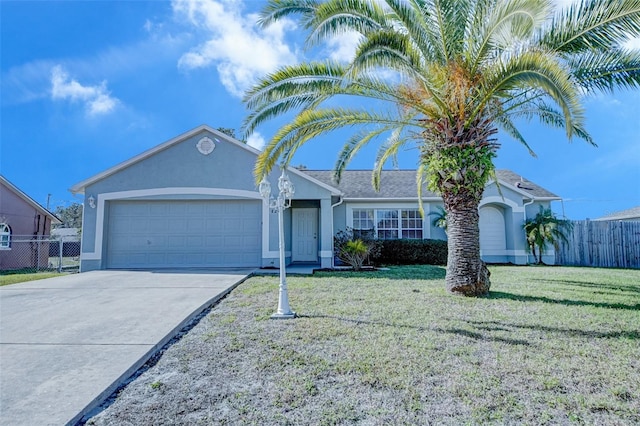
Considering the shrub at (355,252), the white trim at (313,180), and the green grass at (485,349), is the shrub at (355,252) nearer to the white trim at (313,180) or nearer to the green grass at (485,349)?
the white trim at (313,180)

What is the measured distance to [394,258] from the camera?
15609 mm

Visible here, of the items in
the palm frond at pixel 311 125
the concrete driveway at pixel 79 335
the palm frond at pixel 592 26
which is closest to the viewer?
the concrete driveway at pixel 79 335

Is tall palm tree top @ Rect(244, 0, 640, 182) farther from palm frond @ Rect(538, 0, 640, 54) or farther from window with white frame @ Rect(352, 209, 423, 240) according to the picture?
window with white frame @ Rect(352, 209, 423, 240)

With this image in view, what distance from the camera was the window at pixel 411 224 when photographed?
16500 mm

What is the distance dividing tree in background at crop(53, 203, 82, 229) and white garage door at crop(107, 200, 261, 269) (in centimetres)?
3957

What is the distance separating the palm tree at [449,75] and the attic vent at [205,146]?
5.12m

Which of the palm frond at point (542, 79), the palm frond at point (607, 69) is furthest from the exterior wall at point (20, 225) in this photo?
the palm frond at point (607, 69)

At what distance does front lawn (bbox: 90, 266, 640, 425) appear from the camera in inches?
120

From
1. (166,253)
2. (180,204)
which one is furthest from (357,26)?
(166,253)

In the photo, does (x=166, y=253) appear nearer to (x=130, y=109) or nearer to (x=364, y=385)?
(x=130, y=109)

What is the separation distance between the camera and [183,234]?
13383 mm

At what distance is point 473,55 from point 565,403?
6.44 meters

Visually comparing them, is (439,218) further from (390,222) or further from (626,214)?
(626,214)

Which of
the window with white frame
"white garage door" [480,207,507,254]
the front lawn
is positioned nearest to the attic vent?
the window with white frame
